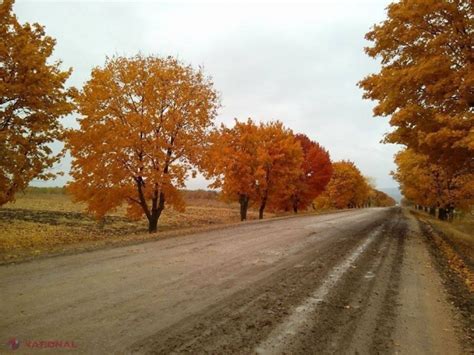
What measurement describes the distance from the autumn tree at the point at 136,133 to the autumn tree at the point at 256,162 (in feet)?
35.4

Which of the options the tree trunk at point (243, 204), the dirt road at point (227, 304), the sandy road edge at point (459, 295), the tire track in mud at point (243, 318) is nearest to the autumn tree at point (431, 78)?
the sandy road edge at point (459, 295)

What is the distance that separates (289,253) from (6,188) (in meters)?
11.3

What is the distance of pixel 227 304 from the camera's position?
5898 millimetres

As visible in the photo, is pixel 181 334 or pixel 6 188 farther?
pixel 6 188

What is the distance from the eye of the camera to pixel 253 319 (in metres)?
5.27

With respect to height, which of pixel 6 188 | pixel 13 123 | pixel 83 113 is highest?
pixel 83 113

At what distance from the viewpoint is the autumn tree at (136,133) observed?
19625 mm

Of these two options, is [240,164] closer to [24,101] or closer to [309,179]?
[309,179]

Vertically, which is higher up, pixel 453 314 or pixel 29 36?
pixel 29 36

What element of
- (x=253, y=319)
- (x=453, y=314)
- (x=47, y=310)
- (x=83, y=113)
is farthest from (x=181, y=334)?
(x=83, y=113)

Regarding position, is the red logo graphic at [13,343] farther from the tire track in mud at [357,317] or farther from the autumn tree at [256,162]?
the autumn tree at [256,162]

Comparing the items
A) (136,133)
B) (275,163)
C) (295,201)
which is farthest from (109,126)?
(295,201)

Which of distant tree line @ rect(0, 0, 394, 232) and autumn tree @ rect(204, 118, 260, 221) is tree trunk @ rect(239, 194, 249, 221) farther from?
distant tree line @ rect(0, 0, 394, 232)

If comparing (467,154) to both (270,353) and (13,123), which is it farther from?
(13,123)
